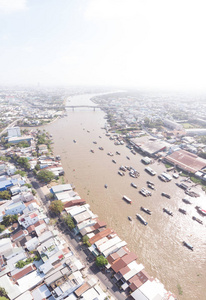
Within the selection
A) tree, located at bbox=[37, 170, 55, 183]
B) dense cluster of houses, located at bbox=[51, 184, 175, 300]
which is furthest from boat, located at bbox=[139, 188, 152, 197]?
tree, located at bbox=[37, 170, 55, 183]

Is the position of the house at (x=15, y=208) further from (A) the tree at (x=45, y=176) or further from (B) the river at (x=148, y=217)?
(B) the river at (x=148, y=217)

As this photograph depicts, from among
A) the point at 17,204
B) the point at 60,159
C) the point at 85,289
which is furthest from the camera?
the point at 60,159

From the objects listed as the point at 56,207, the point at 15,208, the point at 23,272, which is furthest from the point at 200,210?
the point at 15,208

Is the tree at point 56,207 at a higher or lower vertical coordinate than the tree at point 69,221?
higher

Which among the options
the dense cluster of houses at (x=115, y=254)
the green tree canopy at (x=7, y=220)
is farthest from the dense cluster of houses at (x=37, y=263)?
the dense cluster of houses at (x=115, y=254)

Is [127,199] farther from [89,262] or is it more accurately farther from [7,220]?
[7,220]

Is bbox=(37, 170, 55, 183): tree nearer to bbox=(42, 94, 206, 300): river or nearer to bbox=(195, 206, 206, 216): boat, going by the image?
bbox=(42, 94, 206, 300): river

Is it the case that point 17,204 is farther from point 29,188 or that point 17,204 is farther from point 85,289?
point 85,289

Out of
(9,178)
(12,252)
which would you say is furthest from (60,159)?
(12,252)
